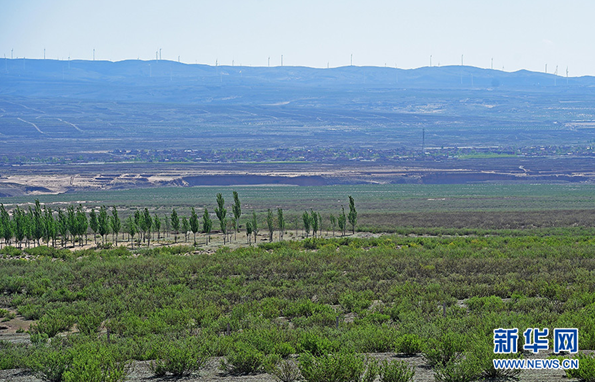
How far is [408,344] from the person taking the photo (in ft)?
45.9

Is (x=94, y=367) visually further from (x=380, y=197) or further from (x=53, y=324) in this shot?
(x=380, y=197)

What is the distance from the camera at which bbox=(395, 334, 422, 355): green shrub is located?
45.8 ft

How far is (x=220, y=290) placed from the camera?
78.4 ft

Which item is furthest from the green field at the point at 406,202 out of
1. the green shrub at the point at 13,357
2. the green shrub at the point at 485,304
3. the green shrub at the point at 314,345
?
the green shrub at the point at 13,357

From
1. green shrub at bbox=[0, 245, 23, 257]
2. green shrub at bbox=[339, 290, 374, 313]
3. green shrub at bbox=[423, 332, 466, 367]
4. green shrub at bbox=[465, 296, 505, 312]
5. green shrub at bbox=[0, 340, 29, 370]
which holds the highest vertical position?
green shrub at bbox=[423, 332, 466, 367]

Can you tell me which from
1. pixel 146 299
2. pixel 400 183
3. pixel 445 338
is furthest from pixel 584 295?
pixel 400 183

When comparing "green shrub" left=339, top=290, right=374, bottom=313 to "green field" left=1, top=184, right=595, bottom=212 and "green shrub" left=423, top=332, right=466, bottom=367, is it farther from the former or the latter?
"green field" left=1, top=184, right=595, bottom=212

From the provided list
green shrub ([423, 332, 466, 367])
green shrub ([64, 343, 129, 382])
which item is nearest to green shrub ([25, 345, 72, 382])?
green shrub ([64, 343, 129, 382])

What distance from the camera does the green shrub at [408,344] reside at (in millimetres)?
13953

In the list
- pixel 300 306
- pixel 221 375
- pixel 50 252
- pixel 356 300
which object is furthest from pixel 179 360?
pixel 50 252

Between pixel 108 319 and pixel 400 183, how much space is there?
108 m

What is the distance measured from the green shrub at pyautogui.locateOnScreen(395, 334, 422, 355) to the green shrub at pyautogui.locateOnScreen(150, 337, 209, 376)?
4.43 meters

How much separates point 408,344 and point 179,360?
5.12 meters

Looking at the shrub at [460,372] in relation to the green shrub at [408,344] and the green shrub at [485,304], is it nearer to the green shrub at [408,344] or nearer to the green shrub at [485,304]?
the green shrub at [408,344]
